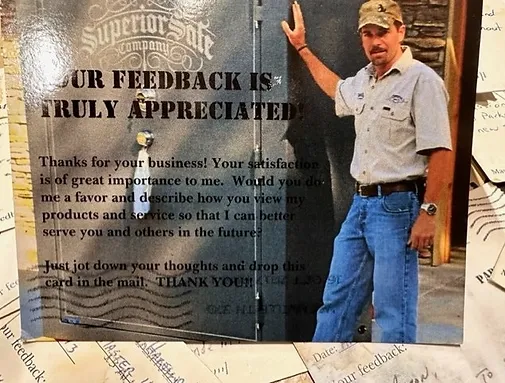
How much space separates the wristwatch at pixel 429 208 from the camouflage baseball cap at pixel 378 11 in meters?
0.20

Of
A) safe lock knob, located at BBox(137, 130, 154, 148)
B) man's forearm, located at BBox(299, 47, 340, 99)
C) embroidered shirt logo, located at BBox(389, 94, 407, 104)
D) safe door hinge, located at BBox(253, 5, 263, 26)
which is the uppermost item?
safe door hinge, located at BBox(253, 5, 263, 26)

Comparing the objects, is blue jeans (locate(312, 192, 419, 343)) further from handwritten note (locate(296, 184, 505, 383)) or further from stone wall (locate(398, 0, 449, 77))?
stone wall (locate(398, 0, 449, 77))

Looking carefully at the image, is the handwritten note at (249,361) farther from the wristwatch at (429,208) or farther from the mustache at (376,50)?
the mustache at (376,50)

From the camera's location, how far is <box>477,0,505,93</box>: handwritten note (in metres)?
0.71

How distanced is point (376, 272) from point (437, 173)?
13cm

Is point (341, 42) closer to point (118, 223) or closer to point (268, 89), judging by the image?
point (268, 89)

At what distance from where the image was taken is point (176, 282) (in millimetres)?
750

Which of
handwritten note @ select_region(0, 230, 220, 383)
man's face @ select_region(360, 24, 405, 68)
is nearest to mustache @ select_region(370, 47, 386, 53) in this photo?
man's face @ select_region(360, 24, 405, 68)

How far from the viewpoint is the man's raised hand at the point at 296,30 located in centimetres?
70

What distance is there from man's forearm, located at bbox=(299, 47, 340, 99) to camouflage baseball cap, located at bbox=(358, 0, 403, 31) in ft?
0.21

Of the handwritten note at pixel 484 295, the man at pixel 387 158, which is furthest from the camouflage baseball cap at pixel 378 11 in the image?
the handwritten note at pixel 484 295

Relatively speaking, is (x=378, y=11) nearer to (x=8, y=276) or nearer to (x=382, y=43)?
(x=382, y=43)

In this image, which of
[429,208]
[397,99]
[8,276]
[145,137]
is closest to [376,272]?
[429,208]

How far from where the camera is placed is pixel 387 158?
706mm
